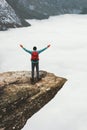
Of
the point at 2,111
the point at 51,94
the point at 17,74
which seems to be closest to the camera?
the point at 2,111

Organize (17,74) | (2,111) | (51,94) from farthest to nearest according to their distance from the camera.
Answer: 1. (17,74)
2. (51,94)
3. (2,111)

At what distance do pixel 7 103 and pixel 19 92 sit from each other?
2.10m

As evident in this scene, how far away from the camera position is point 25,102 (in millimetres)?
42969

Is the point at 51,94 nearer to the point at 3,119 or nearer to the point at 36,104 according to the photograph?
the point at 36,104

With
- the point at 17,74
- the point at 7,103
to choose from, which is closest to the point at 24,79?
the point at 17,74

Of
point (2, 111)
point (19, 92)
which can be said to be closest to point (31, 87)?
point (19, 92)

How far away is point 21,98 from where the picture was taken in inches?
1677

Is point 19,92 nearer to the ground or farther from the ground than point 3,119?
farther from the ground

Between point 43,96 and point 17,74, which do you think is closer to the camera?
point 43,96

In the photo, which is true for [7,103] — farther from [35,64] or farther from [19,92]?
[35,64]

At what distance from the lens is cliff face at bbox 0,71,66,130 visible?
138 ft

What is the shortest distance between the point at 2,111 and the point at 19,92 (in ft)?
10.2

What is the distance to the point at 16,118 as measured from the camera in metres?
42.7

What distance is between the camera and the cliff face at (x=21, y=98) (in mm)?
42156
